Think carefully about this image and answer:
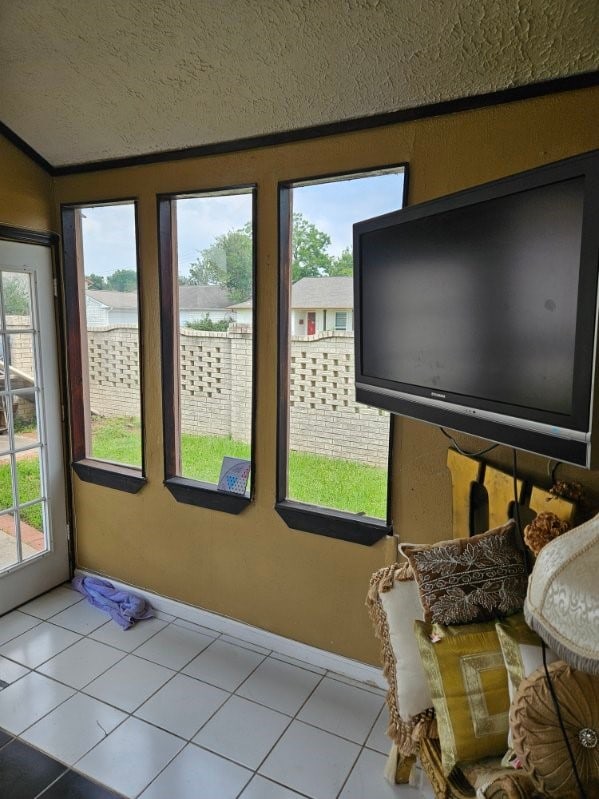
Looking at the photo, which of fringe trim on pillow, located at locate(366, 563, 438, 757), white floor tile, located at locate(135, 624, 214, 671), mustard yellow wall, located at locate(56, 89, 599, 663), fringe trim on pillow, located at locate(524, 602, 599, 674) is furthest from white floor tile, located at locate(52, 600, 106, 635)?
fringe trim on pillow, located at locate(524, 602, 599, 674)

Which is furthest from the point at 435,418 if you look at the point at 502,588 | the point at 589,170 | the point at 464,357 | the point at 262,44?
the point at 262,44

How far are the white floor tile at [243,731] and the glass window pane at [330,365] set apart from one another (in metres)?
0.85

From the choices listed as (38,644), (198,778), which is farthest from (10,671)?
(198,778)

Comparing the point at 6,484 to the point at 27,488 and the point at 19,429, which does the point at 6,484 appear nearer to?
the point at 27,488

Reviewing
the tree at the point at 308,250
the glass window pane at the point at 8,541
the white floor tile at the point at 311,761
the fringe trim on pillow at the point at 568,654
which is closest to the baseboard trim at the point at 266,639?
the white floor tile at the point at 311,761

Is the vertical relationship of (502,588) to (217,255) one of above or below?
below

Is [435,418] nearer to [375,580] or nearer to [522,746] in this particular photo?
[375,580]

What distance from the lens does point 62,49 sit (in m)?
1.85

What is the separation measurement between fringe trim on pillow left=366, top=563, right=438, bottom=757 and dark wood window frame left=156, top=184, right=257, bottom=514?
0.90 meters

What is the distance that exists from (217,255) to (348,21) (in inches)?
43.7

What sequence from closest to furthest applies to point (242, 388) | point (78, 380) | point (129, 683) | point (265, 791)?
point (265, 791) → point (129, 683) → point (242, 388) → point (78, 380)

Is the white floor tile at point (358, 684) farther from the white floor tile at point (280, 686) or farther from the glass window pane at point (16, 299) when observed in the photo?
the glass window pane at point (16, 299)

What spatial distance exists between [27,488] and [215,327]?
1366 millimetres

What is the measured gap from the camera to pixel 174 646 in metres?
2.44
